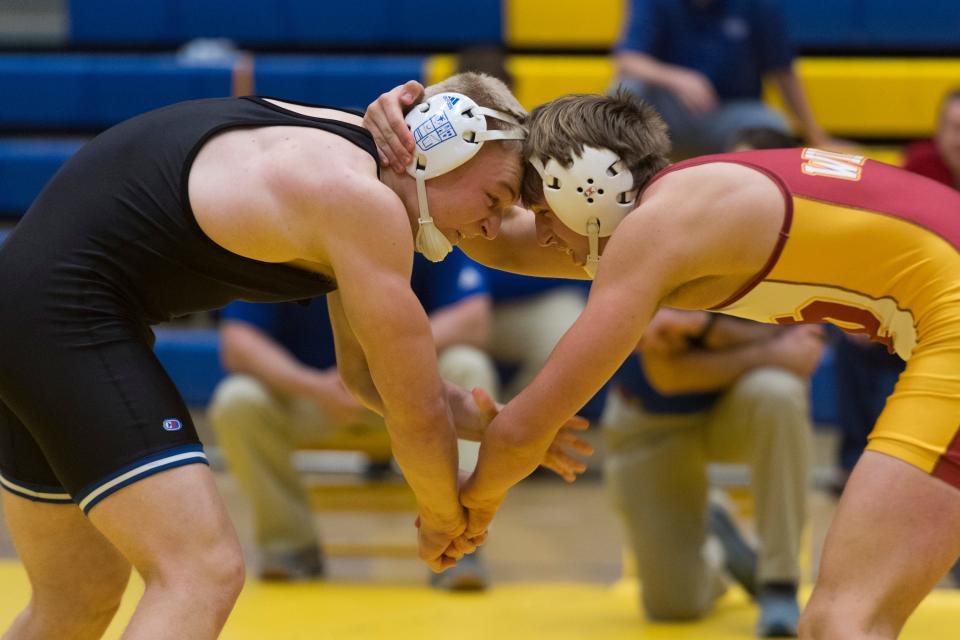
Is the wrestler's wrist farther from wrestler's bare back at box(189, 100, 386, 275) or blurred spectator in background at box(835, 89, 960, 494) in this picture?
blurred spectator in background at box(835, 89, 960, 494)

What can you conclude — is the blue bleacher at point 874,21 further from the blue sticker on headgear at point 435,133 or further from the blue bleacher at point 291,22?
the blue sticker on headgear at point 435,133

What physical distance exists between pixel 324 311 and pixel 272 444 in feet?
1.76

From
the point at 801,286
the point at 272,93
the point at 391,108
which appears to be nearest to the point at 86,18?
the point at 272,93

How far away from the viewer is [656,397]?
4113 millimetres

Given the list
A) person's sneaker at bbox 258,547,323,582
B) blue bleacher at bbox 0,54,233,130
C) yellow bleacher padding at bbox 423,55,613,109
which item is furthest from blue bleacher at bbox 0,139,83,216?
person's sneaker at bbox 258,547,323,582

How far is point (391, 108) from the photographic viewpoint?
2600 mm

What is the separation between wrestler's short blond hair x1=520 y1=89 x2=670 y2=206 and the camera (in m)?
2.63

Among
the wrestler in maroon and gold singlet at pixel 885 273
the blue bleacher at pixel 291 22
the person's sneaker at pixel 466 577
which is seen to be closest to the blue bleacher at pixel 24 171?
the blue bleacher at pixel 291 22

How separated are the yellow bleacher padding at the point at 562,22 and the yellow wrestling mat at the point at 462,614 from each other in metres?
3.45

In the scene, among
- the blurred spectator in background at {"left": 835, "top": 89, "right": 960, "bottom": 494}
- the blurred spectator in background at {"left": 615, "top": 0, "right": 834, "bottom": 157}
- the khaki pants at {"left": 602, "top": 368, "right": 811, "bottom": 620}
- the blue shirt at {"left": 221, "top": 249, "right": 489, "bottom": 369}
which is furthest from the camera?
→ the blurred spectator in background at {"left": 615, "top": 0, "right": 834, "bottom": 157}

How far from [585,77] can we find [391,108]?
163 inches

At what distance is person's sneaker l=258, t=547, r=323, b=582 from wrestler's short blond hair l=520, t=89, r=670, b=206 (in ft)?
6.79

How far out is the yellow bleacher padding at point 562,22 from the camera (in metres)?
6.96

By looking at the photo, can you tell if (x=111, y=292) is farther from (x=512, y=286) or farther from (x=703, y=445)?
(x=512, y=286)
